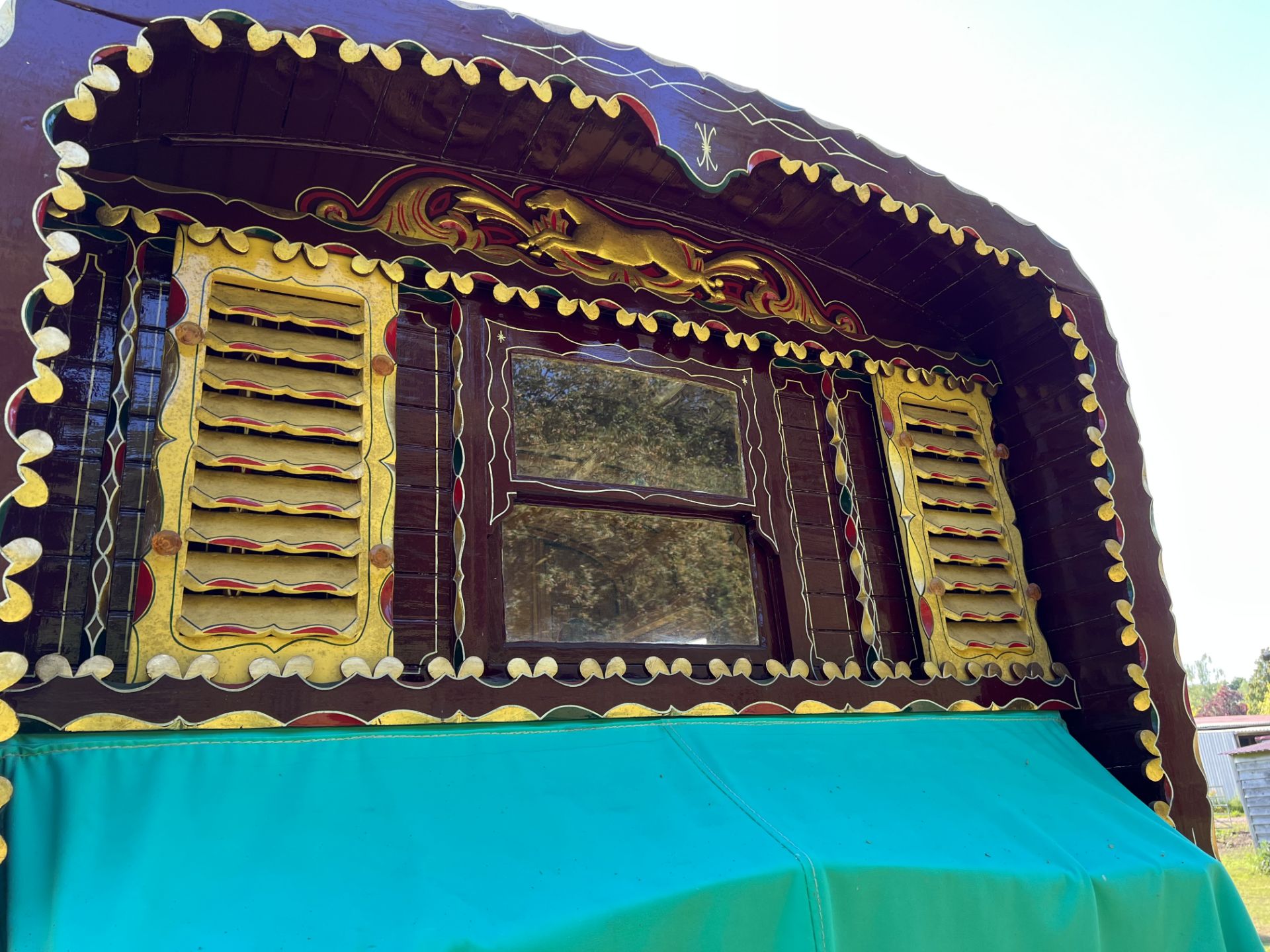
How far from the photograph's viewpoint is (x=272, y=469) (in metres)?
3.15

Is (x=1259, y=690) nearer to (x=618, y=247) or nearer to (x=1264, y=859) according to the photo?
(x=1264, y=859)

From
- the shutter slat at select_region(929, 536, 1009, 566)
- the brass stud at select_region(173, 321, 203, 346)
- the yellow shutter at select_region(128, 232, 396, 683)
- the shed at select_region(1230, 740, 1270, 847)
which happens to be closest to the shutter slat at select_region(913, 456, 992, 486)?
the shutter slat at select_region(929, 536, 1009, 566)

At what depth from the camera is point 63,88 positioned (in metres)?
2.59

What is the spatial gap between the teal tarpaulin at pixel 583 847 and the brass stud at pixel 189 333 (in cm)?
130

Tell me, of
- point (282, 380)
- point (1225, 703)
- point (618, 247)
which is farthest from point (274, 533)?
point (1225, 703)

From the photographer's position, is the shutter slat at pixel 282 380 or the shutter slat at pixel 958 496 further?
the shutter slat at pixel 958 496

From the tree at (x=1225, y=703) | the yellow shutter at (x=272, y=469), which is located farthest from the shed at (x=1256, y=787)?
the tree at (x=1225, y=703)

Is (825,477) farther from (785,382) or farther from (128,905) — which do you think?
(128,905)

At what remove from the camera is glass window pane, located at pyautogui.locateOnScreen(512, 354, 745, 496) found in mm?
3742

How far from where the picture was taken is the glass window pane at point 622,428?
12.3 ft

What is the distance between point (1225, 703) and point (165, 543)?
64.3 metres

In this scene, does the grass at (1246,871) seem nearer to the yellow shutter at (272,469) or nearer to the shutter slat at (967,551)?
the shutter slat at (967,551)

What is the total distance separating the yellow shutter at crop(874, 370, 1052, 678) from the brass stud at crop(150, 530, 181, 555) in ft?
9.30

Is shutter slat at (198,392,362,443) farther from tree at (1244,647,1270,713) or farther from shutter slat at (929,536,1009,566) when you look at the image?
tree at (1244,647,1270,713)
